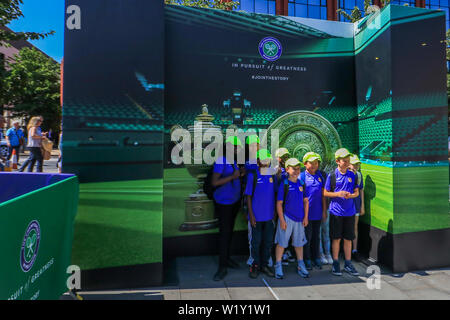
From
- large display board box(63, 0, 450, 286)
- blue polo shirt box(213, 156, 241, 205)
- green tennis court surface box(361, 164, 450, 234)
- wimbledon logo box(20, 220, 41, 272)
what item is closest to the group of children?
blue polo shirt box(213, 156, 241, 205)

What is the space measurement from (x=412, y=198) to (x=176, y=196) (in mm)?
3293

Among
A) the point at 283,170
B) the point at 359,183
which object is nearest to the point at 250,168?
the point at 283,170

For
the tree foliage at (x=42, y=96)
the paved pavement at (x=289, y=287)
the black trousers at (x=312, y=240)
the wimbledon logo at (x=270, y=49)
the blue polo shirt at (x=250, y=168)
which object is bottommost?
the paved pavement at (x=289, y=287)

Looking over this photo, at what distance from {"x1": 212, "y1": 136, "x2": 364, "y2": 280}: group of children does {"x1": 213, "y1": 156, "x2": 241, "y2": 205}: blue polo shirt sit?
0.14m

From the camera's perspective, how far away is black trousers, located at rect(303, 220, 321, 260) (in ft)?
13.5

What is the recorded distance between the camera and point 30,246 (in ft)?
6.52

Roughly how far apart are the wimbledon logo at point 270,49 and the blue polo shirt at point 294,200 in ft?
6.69

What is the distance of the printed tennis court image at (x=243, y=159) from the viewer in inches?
131

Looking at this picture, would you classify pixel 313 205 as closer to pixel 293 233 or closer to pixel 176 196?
pixel 293 233

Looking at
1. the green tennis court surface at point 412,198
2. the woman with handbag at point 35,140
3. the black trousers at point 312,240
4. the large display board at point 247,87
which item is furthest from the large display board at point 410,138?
the woman with handbag at point 35,140

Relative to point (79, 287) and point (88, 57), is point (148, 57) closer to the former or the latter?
point (88, 57)

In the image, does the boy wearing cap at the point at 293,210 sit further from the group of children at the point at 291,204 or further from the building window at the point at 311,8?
the building window at the point at 311,8

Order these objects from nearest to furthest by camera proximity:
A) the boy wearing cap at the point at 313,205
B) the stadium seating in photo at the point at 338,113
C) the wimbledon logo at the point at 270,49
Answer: the boy wearing cap at the point at 313,205
the wimbledon logo at the point at 270,49
the stadium seating in photo at the point at 338,113
